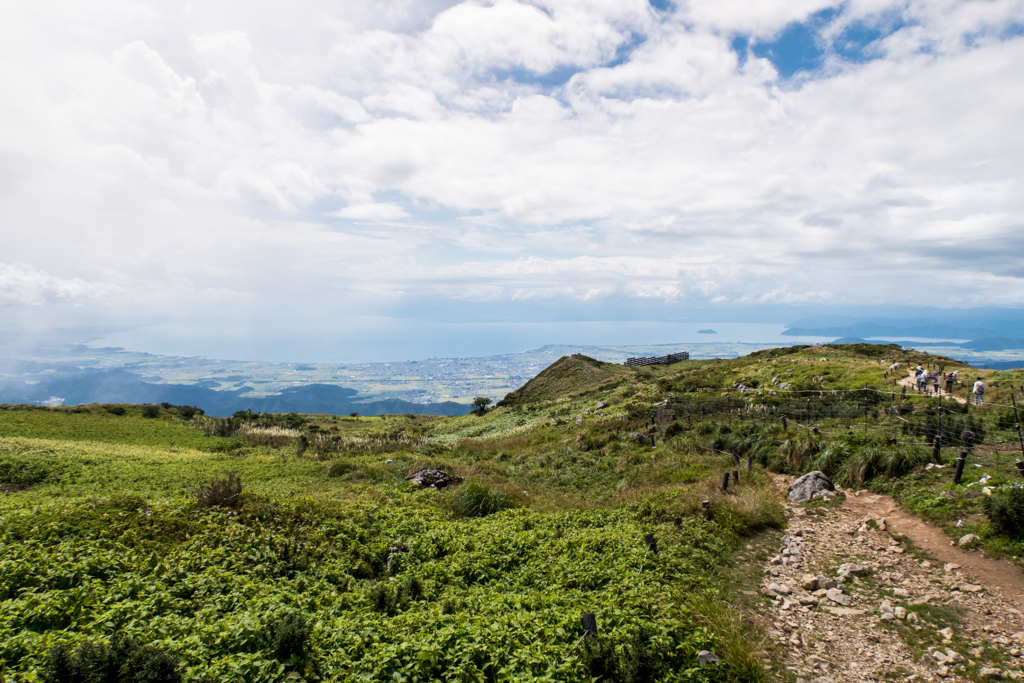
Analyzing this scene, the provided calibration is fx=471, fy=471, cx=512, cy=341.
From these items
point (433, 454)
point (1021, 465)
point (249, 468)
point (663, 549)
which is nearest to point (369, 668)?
point (663, 549)

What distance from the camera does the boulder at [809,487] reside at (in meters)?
14.5

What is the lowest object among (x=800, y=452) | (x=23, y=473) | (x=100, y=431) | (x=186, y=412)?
(x=186, y=412)

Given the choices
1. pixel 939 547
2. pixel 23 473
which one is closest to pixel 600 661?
pixel 939 547

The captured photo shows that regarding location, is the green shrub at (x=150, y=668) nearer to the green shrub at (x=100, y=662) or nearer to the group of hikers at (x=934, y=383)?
the green shrub at (x=100, y=662)

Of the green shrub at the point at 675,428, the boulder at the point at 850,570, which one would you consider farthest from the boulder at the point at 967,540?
the green shrub at the point at 675,428

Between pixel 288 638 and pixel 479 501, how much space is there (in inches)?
360

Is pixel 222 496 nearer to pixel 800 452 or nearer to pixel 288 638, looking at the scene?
pixel 288 638

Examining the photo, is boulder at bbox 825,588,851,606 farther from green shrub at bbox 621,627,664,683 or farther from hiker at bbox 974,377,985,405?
hiker at bbox 974,377,985,405

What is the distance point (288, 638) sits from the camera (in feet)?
21.2

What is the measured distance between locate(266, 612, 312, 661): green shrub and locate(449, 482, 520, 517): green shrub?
8.34m

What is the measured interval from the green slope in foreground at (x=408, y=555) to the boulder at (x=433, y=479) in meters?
0.76

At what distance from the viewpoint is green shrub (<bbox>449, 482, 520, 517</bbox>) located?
14961 mm

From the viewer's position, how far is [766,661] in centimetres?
739

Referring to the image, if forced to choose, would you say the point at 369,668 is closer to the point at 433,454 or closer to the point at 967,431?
the point at 967,431
